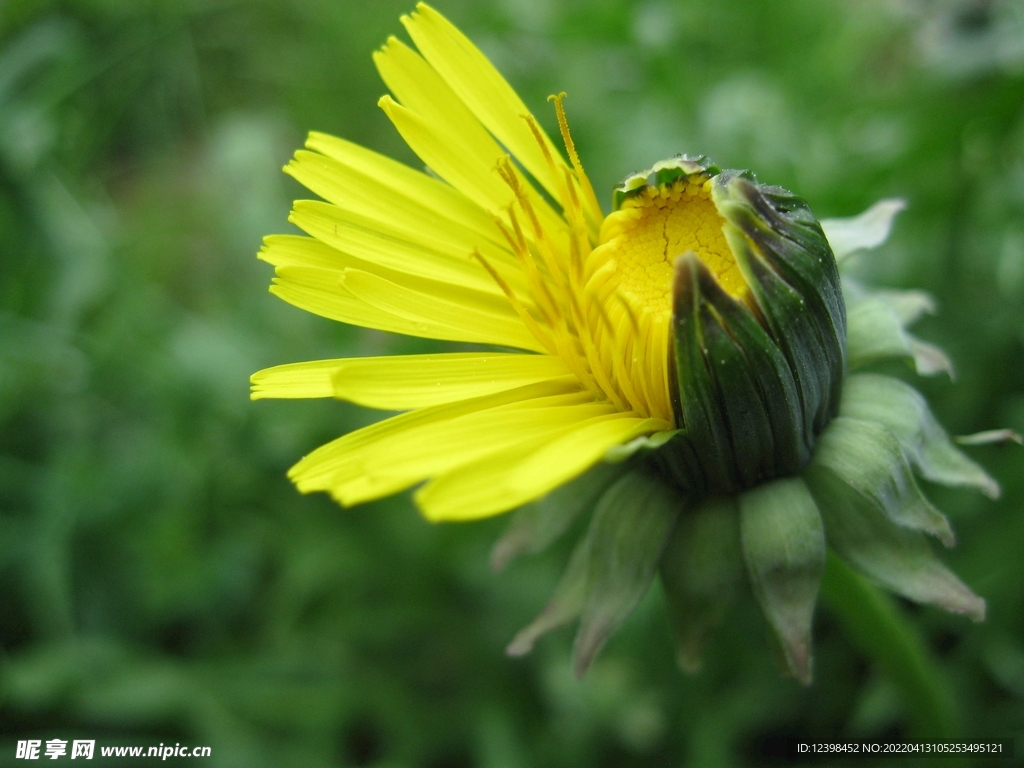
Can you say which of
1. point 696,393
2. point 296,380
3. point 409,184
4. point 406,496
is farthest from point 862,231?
point 406,496

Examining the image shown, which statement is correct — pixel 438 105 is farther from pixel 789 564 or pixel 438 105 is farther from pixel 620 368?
pixel 789 564

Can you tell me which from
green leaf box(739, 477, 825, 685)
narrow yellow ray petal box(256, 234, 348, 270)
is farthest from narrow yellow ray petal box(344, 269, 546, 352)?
green leaf box(739, 477, 825, 685)

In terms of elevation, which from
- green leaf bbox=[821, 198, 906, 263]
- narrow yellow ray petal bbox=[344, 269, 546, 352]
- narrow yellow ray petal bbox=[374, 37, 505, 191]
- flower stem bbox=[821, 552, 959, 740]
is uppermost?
narrow yellow ray petal bbox=[374, 37, 505, 191]

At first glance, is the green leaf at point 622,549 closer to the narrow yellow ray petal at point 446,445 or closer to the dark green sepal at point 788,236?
the narrow yellow ray petal at point 446,445

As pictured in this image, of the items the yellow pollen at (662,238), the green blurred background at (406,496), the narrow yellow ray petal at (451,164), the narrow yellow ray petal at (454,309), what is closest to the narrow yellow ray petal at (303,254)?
the narrow yellow ray petal at (454,309)

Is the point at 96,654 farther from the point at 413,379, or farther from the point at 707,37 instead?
the point at 707,37

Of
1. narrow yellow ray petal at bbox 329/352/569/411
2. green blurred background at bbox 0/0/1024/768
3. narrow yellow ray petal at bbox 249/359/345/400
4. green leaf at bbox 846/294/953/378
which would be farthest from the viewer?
green blurred background at bbox 0/0/1024/768

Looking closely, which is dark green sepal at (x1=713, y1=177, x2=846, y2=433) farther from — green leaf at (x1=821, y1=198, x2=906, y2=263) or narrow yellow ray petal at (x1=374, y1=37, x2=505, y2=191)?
narrow yellow ray petal at (x1=374, y1=37, x2=505, y2=191)
